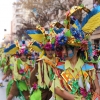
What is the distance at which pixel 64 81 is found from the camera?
3.41 metres

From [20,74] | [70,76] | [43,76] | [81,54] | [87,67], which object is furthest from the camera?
[20,74]

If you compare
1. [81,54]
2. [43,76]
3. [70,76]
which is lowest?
[43,76]

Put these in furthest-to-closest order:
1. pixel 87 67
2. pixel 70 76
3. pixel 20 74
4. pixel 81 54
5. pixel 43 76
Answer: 1. pixel 20 74
2. pixel 43 76
3. pixel 81 54
4. pixel 87 67
5. pixel 70 76

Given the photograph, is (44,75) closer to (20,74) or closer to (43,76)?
(43,76)

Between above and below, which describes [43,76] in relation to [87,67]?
below

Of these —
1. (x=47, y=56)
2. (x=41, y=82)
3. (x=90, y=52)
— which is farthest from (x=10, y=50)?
(x=90, y=52)

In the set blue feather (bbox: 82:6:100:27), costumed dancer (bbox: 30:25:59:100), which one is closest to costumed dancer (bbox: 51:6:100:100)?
blue feather (bbox: 82:6:100:27)

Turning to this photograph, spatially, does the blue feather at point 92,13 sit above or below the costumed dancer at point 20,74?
above

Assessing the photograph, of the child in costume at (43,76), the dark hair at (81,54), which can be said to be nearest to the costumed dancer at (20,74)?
the child in costume at (43,76)

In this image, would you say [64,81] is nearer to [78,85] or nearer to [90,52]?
[78,85]

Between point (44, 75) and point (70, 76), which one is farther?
point (44, 75)

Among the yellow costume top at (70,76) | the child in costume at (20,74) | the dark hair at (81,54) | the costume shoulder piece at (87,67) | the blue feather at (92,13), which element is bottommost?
the child in costume at (20,74)

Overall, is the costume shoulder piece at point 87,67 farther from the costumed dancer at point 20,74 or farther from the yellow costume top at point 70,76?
the costumed dancer at point 20,74

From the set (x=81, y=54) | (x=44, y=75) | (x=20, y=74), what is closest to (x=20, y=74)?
(x=20, y=74)
